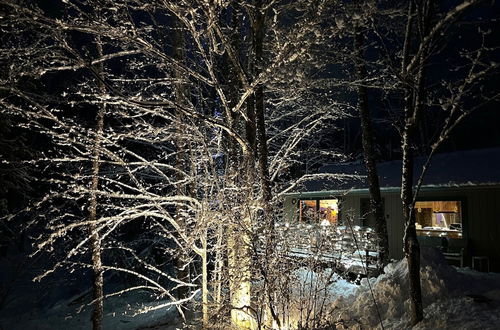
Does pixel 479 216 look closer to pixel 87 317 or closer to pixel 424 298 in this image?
Answer: pixel 424 298

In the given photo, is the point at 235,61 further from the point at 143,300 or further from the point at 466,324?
the point at 143,300

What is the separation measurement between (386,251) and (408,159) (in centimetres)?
461

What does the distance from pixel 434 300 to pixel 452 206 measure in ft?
21.9

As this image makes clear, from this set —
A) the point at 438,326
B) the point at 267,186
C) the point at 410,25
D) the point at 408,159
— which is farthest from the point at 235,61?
the point at 438,326

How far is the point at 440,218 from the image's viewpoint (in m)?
13.8

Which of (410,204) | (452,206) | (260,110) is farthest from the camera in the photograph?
(452,206)

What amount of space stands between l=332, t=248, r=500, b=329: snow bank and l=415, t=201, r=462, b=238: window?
512 centimetres

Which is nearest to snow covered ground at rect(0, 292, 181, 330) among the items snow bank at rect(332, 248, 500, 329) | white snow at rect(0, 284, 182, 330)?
white snow at rect(0, 284, 182, 330)

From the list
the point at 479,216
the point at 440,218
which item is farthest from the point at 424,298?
the point at 440,218

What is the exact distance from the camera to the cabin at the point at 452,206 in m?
11.7

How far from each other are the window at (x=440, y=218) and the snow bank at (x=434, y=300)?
5116 mm

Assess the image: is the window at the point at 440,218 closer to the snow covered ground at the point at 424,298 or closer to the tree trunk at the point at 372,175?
the tree trunk at the point at 372,175

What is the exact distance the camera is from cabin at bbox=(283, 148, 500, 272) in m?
11.7

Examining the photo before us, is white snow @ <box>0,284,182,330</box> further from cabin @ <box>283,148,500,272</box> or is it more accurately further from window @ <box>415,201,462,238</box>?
window @ <box>415,201,462,238</box>
